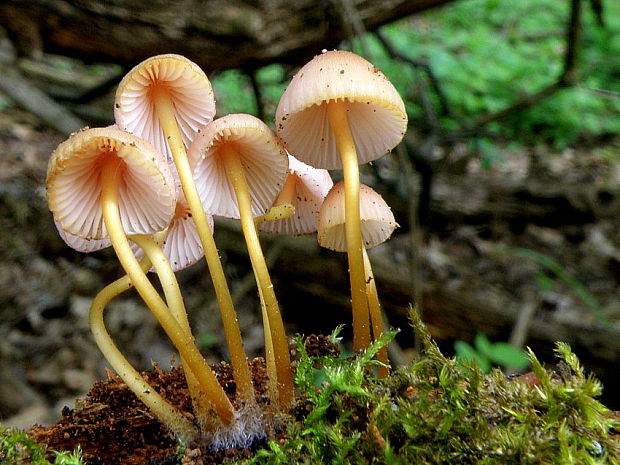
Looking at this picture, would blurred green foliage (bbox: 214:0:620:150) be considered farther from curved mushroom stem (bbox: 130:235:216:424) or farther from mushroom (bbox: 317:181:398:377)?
curved mushroom stem (bbox: 130:235:216:424)

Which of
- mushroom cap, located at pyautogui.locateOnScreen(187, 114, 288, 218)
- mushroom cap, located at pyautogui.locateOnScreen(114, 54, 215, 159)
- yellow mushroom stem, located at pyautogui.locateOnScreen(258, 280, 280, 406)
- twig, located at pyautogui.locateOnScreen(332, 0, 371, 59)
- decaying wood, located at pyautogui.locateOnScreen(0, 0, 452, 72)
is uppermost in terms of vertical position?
decaying wood, located at pyautogui.locateOnScreen(0, 0, 452, 72)

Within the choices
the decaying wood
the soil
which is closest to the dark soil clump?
the soil

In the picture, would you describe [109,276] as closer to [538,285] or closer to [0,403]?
[0,403]

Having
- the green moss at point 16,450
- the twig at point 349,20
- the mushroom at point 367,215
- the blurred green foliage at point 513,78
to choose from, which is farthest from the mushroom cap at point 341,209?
the blurred green foliage at point 513,78

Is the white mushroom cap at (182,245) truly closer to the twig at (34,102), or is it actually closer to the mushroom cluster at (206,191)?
the mushroom cluster at (206,191)

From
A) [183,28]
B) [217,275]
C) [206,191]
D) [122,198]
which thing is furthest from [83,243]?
[183,28]

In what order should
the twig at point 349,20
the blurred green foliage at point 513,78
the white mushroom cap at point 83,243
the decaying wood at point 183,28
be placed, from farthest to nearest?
the blurred green foliage at point 513,78
the decaying wood at point 183,28
the twig at point 349,20
the white mushroom cap at point 83,243

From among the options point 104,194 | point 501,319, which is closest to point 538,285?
point 501,319

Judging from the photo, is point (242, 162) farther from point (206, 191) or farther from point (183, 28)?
point (183, 28)

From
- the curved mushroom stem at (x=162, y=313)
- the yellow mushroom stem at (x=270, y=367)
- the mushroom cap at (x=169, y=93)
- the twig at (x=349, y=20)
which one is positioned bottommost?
the yellow mushroom stem at (x=270, y=367)
